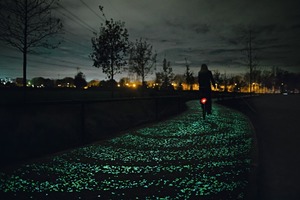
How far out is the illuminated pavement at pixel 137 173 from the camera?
277 centimetres

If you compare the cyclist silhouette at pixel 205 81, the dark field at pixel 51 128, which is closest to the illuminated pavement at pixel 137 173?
the dark field at pixel 51 128

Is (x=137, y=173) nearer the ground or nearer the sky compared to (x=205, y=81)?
nearer the ground

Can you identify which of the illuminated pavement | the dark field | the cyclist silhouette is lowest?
the dark field

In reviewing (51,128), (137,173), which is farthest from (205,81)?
(137,173)

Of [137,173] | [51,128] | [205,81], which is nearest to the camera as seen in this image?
[137,173]

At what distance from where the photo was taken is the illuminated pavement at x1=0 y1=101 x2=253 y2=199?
277cm

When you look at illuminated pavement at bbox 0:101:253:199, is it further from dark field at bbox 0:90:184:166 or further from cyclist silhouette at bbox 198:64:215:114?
cyclist silhouette at bbox 198:64:215:114

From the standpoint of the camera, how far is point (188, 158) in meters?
4.35

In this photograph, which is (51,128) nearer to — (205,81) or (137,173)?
(205,81)

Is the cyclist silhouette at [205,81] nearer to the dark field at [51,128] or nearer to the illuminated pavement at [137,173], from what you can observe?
the dark field at [51,128]

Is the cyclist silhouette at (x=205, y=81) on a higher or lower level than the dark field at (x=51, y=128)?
higher

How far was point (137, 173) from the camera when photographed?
3504 mm

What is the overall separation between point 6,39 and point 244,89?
16052 cm

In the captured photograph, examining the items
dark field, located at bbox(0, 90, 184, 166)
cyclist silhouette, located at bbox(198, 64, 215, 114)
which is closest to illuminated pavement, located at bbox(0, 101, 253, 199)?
dark field, located at bbox(0, 90, 184, 166)
